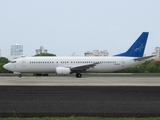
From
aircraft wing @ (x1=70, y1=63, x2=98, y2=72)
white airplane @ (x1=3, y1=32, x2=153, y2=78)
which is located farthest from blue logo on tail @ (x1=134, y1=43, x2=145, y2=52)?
aircraft wing @ (x1=70, y1=63, x2=98, y2=72)

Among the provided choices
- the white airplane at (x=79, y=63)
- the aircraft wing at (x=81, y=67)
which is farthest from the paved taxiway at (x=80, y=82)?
the white airplane at (x=79, y=63)

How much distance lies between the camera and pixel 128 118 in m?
7.34

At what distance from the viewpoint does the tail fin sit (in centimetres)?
3822

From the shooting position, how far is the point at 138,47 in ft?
125

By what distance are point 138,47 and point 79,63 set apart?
8271 mm

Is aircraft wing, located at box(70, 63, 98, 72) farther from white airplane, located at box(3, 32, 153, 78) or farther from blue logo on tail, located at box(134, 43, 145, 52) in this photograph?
blue logo on tail, located at box(134, 43, 145, 52)

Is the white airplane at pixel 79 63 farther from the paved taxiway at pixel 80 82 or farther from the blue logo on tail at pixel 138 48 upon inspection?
the paved taxiway at pixel 80 82

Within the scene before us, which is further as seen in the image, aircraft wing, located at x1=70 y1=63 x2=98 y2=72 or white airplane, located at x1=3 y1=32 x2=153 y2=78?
white airplane, located at x1=3 y1=32 x2=153 y2=78

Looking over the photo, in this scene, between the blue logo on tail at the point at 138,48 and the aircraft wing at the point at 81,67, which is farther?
the blue logo on tail at the point at 138,48

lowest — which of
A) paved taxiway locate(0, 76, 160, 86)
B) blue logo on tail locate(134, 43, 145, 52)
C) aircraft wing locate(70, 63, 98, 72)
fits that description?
paved taxiway locate(0, 76, 160, 86)

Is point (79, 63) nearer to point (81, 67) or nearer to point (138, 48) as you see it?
point (81, 67)

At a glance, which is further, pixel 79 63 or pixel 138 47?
pixel 138 47

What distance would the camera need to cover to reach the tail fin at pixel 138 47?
1505 inches

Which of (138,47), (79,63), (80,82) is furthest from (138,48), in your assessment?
(80,82)
